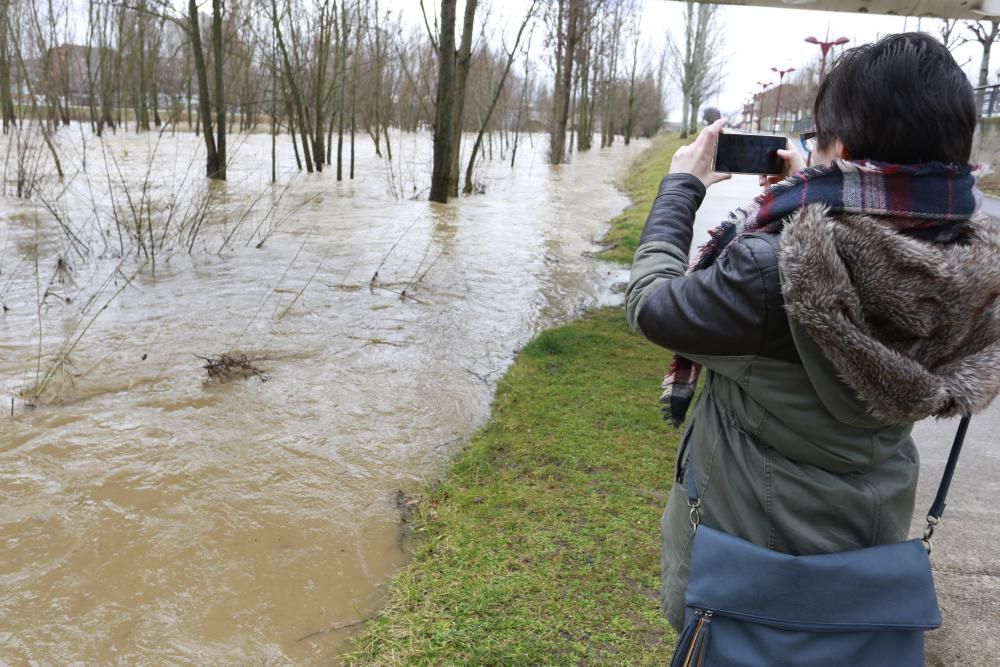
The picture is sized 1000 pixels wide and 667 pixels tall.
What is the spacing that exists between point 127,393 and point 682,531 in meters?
4.12

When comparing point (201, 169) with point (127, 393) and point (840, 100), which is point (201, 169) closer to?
point (127, 393)

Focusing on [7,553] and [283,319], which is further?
[283,319]

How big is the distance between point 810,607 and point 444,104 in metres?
11.2

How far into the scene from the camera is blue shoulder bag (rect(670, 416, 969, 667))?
1.27m

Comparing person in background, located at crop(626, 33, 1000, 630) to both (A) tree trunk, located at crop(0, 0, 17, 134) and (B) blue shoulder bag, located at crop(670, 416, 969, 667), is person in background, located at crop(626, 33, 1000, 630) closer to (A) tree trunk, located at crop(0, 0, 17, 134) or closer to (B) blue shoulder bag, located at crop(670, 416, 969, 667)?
(B) blue shoulder bag, located at crop(670, 416, 969, 667)

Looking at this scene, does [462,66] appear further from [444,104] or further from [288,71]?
[288,71]

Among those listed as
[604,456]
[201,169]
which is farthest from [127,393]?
[201,169]

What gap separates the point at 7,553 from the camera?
3049mm

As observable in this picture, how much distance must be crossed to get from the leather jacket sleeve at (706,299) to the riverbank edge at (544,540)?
55.4 inches

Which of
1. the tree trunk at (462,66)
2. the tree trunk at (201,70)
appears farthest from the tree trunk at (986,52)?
the tree trunk at (201,70)

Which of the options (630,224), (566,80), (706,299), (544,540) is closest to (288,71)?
(630,224)

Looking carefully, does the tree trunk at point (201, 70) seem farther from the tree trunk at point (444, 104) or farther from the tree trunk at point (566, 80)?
the tree trunk at point (566, 80)

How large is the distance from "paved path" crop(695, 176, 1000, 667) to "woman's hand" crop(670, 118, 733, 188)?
1.64 ft

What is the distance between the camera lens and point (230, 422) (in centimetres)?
428
